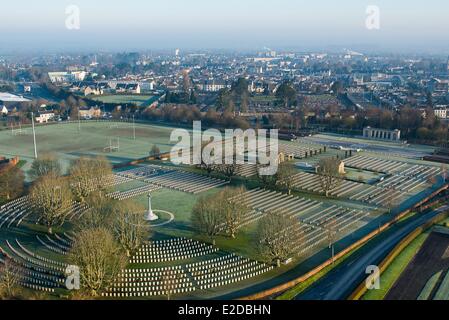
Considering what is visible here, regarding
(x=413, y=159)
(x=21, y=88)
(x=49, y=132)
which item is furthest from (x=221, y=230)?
(x=21, y=88)

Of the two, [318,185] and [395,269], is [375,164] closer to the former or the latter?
[318,185]

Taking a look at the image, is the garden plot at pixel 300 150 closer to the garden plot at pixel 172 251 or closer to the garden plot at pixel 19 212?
the garden plot at pixel 172 251

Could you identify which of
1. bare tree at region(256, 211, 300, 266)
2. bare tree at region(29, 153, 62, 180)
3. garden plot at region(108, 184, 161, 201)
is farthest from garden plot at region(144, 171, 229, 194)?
bare tree at region(256, 211, 300, 266)

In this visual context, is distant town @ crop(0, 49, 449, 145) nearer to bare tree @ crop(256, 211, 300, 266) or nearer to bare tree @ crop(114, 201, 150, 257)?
bare tree @ crop(256, 211, 300, 266)

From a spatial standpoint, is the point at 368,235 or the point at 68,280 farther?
the point at 368,235

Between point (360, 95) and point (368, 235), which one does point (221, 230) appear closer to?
point (368, 235)

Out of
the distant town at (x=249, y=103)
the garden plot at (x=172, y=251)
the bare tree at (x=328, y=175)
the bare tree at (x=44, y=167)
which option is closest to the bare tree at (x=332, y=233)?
the bare tree at (x=328, y=175)
